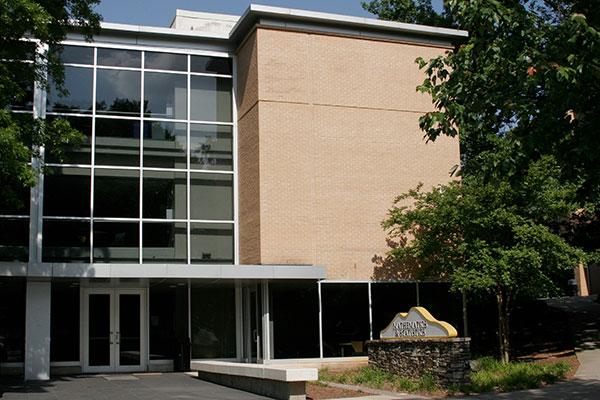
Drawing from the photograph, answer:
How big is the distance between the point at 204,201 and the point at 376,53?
7214 mm

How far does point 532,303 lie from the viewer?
28.4 metres

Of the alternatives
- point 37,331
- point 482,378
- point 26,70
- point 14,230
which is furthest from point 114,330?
point 482,378

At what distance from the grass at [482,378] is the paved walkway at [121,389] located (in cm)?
342

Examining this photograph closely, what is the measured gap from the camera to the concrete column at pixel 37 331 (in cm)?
2050

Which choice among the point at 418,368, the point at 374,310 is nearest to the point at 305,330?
the point at 374,310

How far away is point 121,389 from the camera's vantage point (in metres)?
17.0

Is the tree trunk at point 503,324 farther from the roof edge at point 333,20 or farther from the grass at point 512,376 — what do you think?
the roof edge at point 333,20

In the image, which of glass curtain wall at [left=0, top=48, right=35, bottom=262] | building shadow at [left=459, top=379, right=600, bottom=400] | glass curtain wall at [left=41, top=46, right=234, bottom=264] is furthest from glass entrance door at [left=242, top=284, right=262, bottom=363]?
building shadow at [left=459, top=379, right=600, bottom=400]

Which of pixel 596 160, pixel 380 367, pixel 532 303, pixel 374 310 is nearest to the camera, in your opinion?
pixel 596 160

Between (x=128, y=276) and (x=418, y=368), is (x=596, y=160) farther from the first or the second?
(x=128, y=276)

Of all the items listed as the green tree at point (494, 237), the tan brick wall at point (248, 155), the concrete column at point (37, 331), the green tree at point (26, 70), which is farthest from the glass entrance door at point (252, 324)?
the green tree at point (26, 70)

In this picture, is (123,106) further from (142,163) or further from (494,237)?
(494,237)

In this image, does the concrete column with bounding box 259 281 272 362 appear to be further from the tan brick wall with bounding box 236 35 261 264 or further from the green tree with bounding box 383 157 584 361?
the green tree with bounding box 383 157 584 361

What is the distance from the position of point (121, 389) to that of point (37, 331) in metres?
4.95
